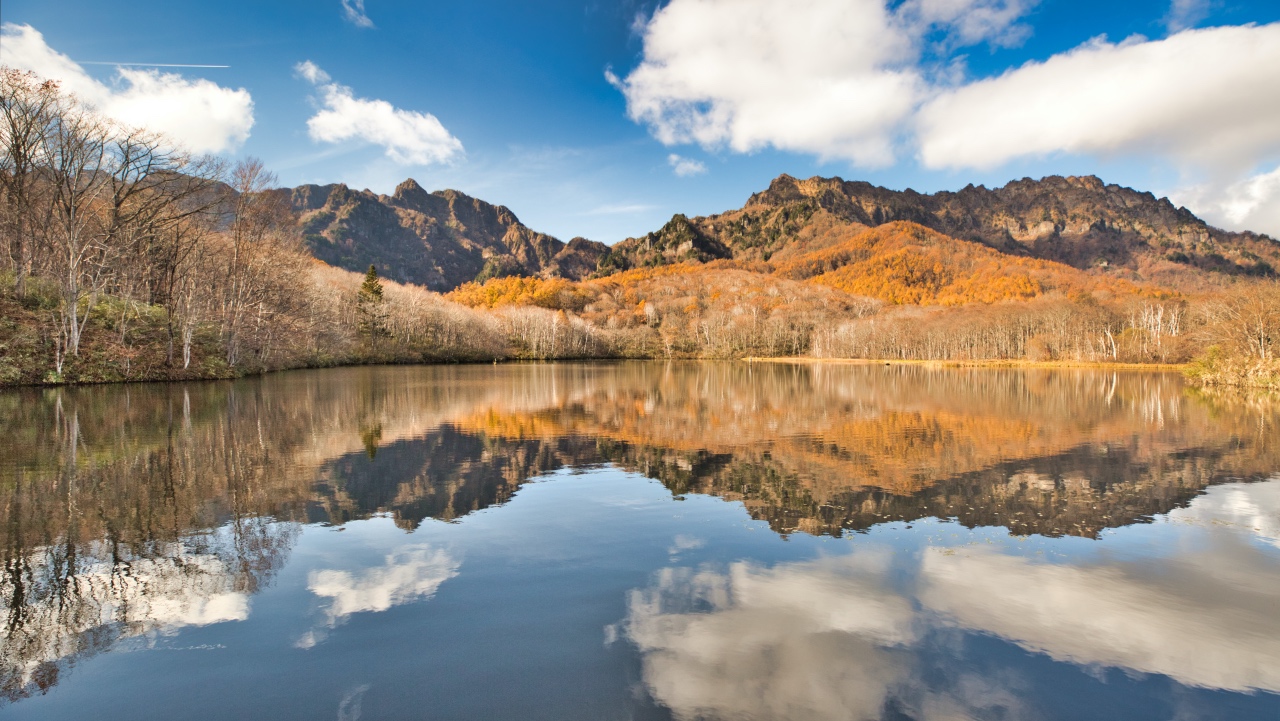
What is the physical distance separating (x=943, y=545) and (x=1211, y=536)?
3980 millimetres

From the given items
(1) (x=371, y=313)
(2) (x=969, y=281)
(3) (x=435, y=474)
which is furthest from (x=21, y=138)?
(2) (x=969, y=281)

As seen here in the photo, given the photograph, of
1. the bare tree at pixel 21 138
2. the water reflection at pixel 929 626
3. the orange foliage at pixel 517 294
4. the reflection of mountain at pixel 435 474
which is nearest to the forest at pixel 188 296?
the bare tree at pixel 21 138

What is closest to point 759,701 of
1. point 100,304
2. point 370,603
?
point 370,603

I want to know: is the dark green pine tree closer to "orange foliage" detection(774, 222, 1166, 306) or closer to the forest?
the forest

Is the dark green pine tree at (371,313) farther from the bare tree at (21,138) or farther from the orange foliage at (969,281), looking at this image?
the orange foliage at (969,281)

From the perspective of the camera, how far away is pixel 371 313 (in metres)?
80.4

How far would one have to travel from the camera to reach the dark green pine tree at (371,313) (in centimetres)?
7882

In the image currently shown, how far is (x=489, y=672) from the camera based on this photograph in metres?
4.63

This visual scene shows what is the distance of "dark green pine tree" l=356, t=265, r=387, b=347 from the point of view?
259 ft

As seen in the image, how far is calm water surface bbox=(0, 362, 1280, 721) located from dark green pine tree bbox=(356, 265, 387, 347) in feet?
222

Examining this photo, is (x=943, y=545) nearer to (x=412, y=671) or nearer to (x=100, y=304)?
(x=412, y=671)

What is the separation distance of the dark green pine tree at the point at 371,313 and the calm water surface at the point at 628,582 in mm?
67522

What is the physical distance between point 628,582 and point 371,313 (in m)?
82.4

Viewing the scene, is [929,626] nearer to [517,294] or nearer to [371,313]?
[371,313]
